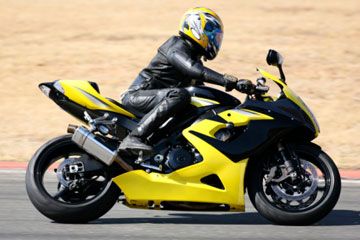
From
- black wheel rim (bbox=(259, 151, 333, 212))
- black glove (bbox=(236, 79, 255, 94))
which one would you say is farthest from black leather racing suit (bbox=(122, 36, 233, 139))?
black wheel rim (bbox=(259, 151, 333, 212))

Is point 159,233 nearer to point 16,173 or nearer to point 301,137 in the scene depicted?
point 301,137

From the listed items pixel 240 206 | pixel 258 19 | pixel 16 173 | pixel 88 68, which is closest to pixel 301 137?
pixel 240 206

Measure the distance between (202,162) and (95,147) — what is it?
2.77ft

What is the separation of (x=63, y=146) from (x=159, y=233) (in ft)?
3.62

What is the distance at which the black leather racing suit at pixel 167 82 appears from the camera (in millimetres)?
7410

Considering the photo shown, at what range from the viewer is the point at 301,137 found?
762cm

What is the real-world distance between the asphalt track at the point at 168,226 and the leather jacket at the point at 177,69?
111 centimetres

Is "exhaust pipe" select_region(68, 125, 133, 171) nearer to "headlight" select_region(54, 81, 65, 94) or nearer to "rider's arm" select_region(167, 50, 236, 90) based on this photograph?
"headlight" select_region(54, 81, 65, 94)

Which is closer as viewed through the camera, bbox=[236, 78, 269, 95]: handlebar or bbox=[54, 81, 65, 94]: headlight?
bbox=[236, 78, 269, 95]: handlebar

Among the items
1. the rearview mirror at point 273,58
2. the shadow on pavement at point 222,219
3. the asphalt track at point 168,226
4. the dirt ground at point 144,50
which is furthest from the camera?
the dirt ground at point 144,50

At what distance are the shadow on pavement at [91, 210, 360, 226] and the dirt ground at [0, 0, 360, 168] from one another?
162 inches

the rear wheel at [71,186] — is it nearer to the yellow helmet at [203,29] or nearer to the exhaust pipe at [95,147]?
the exhaust pipe at [95,147]

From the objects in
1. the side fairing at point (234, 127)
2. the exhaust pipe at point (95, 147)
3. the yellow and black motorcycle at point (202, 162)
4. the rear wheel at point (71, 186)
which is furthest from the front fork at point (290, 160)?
the rear wheel at point (71, 186)

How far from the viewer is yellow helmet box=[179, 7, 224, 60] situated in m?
7.55
